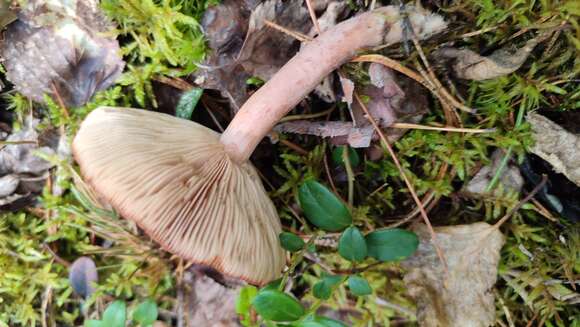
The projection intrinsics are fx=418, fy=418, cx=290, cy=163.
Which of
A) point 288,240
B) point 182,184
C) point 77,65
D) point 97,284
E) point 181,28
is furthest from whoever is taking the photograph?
point 97,284

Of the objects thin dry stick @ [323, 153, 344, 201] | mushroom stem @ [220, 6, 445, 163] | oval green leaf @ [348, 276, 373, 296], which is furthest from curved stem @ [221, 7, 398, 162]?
oval green leaf @ [348, 276, 373, 296]

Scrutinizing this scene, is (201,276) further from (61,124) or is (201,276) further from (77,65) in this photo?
(77,65)

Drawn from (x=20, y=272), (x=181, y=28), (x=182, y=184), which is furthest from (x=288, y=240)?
(x=20, y=272)

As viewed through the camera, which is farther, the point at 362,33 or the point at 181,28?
the point at 181,28

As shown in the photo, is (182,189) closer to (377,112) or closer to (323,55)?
(323,55)

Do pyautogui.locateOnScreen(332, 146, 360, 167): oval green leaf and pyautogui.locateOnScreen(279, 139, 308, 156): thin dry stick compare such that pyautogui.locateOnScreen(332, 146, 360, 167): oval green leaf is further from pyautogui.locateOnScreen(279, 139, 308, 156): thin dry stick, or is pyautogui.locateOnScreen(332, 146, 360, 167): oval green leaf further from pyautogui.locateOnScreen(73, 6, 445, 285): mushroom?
pyautogui.locateOnScreen(73, 6, 445, 285): mushroom

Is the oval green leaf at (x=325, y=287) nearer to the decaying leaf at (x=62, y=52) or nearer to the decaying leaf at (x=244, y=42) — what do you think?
the decaying leaf at (x=244, y=42)

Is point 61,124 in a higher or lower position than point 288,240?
higher
